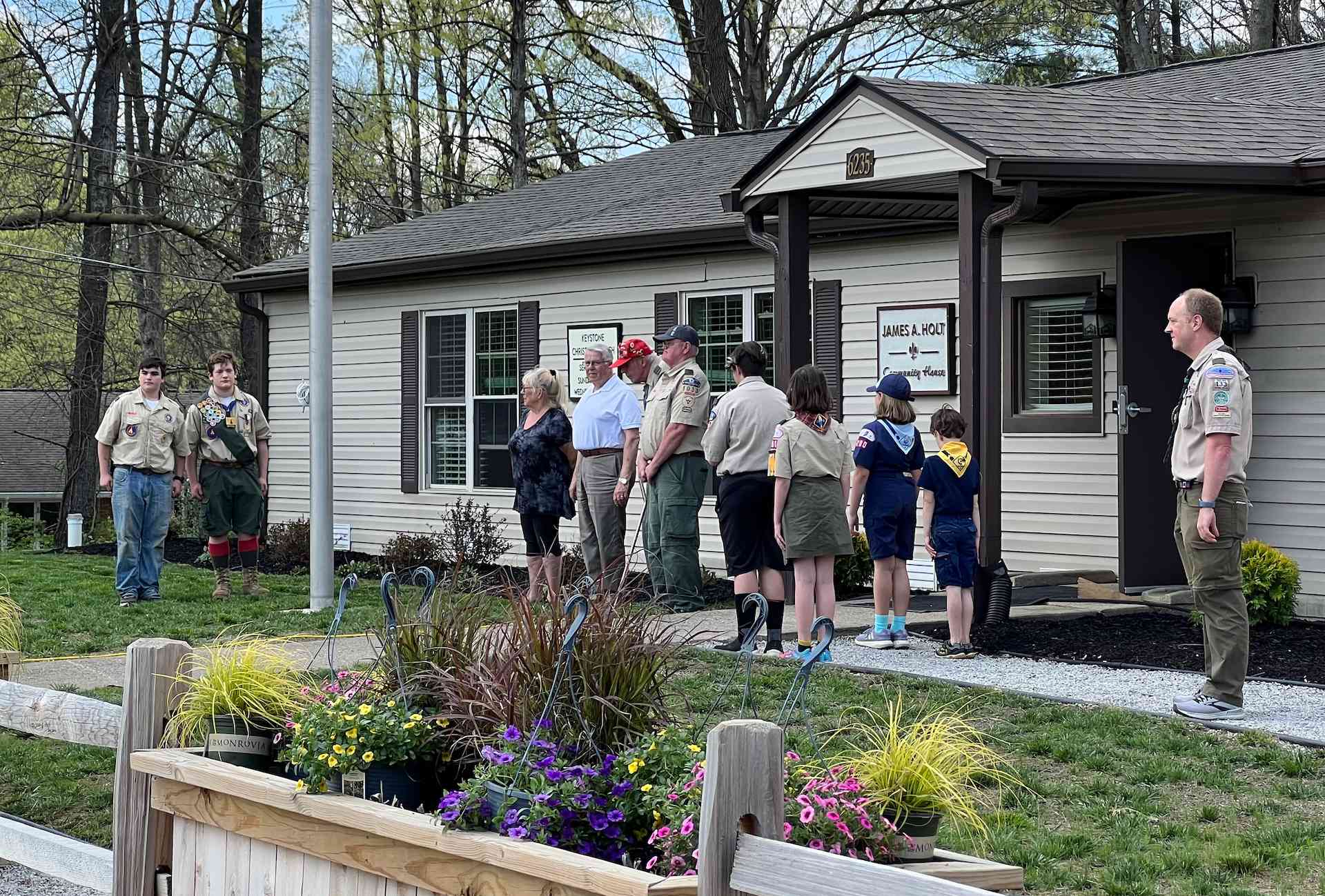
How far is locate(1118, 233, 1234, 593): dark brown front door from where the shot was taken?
1068 centimetres

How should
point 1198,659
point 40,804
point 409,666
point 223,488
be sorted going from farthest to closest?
point 223,488 < point 1198,659 < point 40,804 < point 409,666

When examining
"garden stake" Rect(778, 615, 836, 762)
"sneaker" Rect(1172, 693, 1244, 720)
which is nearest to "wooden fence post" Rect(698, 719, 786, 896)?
"garden stake" Rect(778, 615, 836, 762)

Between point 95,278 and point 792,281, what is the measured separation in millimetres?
16071

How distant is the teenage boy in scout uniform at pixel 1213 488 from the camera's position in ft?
21.5

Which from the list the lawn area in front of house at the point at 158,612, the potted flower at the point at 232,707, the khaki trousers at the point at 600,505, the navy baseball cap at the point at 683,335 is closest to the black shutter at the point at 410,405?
the lawn area in front of house at the point at 158,612

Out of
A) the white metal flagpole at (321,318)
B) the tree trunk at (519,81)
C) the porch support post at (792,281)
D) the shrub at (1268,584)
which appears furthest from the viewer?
the tree trunk at (519,81)

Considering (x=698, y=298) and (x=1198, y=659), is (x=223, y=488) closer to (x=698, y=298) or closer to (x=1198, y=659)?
(x=698, y=298)

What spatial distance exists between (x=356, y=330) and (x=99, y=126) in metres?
8.29

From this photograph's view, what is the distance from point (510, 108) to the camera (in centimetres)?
2661

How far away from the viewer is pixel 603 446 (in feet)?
34.3

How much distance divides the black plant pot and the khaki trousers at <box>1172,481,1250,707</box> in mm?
4271

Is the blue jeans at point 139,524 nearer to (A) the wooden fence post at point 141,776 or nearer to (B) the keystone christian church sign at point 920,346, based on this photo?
(B) the keystone christian church sign at point 920,346

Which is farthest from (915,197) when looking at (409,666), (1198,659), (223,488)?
(409,666)

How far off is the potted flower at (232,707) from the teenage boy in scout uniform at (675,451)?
564cm
